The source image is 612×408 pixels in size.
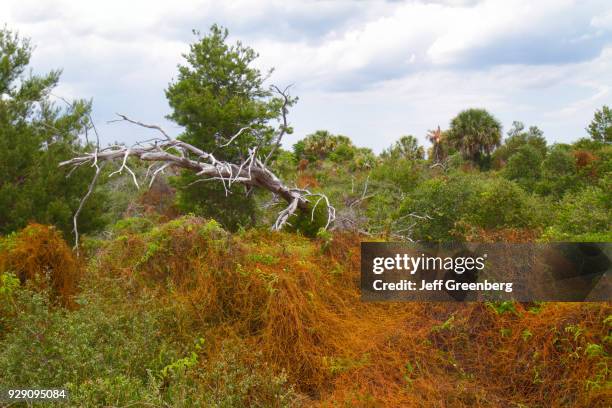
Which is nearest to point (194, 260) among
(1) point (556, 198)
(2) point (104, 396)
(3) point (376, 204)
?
(2) point (104, 396)

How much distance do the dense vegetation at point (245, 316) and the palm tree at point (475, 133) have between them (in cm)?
2039

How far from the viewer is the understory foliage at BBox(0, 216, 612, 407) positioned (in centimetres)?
557

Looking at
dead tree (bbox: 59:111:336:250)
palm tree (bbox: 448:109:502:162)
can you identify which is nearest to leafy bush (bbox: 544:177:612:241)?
dead tree (bbox: 59:111:336:250)

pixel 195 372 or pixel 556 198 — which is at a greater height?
pixel 556 198

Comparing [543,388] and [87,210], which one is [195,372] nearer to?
[543,388]

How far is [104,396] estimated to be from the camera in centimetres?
516

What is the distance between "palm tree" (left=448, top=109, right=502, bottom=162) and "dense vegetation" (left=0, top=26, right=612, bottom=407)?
20.4 meters

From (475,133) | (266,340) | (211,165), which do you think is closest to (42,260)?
(266,340)

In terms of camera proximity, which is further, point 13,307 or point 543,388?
point 13,307

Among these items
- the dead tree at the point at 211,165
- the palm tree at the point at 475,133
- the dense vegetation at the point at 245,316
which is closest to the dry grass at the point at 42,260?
the dense vegetation at the point at 245,316

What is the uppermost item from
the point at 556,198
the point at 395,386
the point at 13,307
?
the point at 556,198

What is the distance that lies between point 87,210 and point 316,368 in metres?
6.93

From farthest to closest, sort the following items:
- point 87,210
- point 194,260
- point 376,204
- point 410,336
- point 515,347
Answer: point 376,204 → point 87,210 → point 194,260 → point 410,336 → point 515,347

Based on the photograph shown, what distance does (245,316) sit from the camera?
6.94 m
